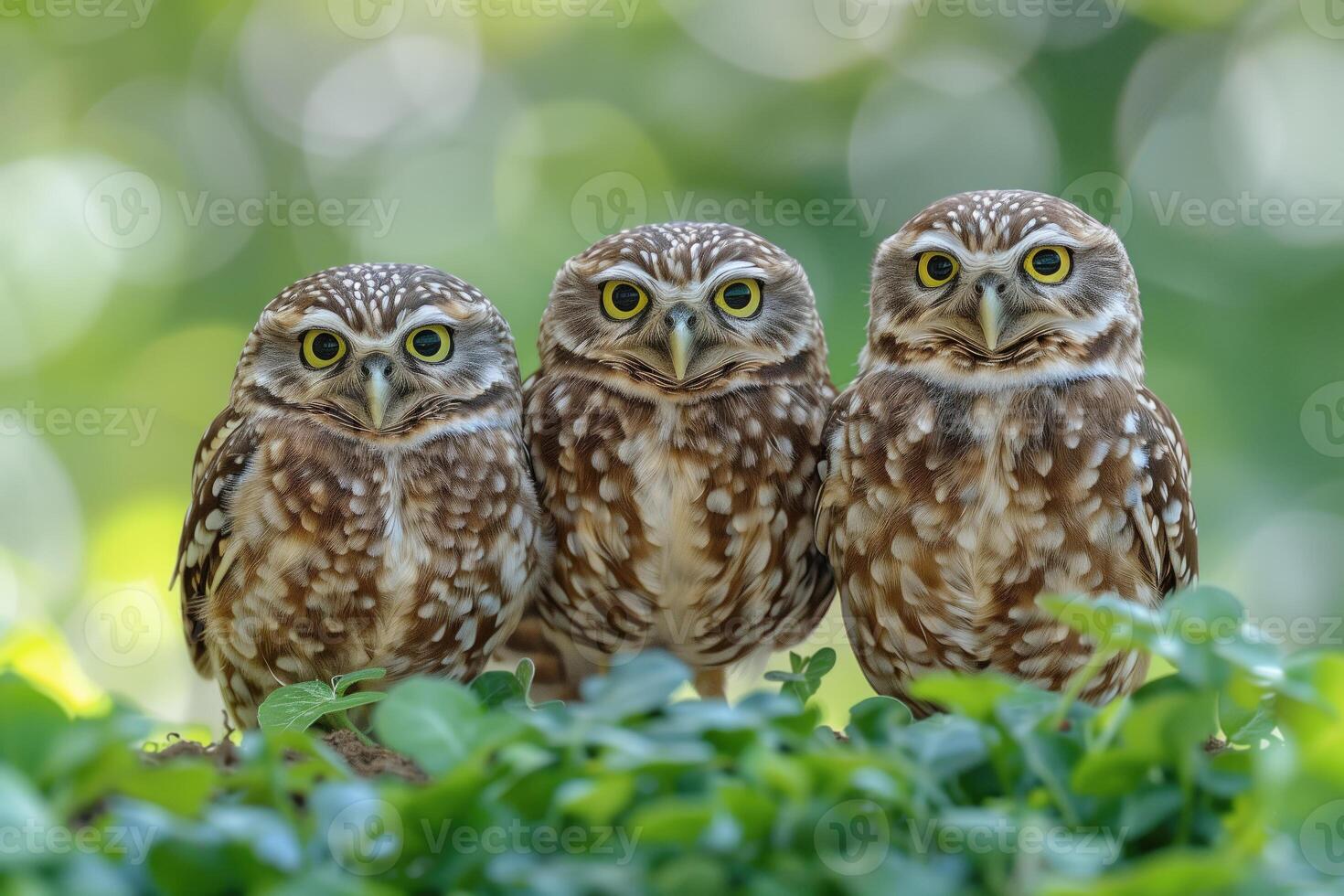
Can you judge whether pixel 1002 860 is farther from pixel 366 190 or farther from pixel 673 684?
pixel 366 190

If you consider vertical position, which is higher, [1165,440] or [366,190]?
[366,190]

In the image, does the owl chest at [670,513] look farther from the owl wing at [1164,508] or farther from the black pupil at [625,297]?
the owl wing at [1164,508]

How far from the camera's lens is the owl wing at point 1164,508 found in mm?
2146

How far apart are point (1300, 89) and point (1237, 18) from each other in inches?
16.9

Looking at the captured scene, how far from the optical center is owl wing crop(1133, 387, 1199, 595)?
2.15 metres

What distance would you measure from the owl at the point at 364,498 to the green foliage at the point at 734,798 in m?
0.88

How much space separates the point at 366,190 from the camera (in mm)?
5691

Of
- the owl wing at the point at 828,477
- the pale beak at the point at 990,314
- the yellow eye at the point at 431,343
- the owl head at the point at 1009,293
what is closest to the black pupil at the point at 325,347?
the yellow eye at the point at 431,343

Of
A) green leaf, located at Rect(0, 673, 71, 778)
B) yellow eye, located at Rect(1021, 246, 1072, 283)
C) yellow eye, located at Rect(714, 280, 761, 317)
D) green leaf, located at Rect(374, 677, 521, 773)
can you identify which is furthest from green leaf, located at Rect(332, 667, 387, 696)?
yellow eye, located at Rect(1021, 246, 1072, 283)

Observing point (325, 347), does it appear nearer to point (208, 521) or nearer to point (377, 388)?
point (377, 388)

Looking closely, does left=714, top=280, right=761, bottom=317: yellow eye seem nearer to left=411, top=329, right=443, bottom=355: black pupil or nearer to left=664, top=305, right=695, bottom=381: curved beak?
left=664, top=305, right=695, bottom=381: curved beak

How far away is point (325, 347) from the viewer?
2.21 meters

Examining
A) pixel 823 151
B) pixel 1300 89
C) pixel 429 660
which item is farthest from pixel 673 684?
pixel 1300 89

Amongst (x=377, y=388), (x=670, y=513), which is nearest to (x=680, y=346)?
(x=670, y=513)
